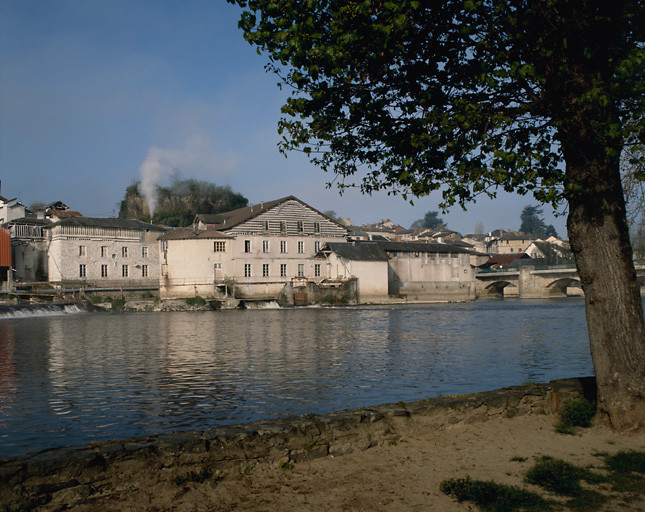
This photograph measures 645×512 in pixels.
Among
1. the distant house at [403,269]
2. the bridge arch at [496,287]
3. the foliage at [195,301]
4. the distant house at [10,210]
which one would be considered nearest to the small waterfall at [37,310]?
the foliage at [195,301]

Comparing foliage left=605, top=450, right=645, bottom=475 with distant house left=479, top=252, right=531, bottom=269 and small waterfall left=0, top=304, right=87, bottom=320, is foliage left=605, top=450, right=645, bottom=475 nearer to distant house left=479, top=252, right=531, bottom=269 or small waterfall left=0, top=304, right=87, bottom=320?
small waterfall left=0, top=304, right=87, bottom=320

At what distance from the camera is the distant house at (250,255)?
60062 mm

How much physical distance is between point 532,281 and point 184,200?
65589 mm

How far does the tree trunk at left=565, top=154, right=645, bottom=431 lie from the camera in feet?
24.5

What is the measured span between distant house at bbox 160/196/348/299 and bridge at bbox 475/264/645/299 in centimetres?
3682

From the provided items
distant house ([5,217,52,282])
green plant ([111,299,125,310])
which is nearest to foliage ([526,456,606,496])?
green plant ([111,299,125,310])

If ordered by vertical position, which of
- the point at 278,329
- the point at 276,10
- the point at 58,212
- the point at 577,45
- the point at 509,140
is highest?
the point at 58,212

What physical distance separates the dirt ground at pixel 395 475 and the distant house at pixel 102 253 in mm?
60507

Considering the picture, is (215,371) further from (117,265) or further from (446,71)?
(117,265)

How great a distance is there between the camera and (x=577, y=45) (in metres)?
7.45

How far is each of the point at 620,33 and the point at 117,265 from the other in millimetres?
65625

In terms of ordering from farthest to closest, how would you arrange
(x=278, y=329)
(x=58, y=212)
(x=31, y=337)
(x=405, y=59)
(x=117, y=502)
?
1. (x=58, y=212)
2. (x=278, y=329)
3. (x=31, y=337)
4. (x=405, y=59)
5. (x=117, y=502)

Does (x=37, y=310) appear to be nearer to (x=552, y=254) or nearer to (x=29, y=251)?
(x=29, y=251)

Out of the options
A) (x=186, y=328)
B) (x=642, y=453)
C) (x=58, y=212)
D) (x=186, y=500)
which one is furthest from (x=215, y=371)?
(x=58, y=212)
